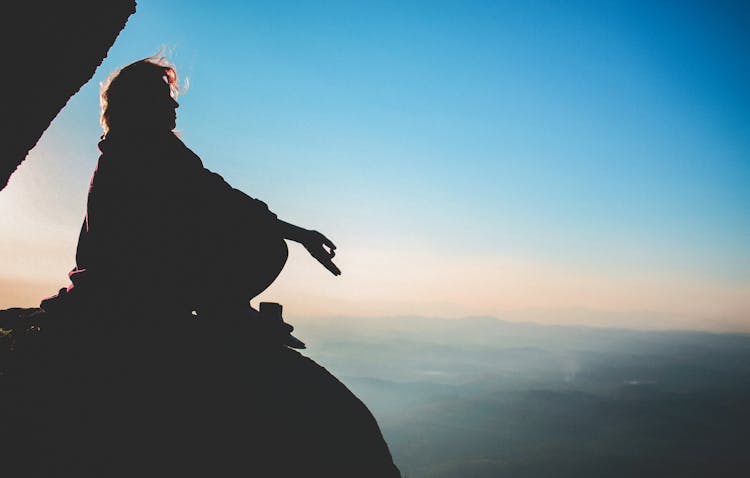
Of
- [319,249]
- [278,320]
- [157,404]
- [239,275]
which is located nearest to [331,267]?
[319,249]

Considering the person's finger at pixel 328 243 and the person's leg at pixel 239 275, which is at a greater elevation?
the person's finger at pixel 328 243

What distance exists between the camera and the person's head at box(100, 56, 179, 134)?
13.5 feet

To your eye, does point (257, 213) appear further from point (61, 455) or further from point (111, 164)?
point (61, 455)

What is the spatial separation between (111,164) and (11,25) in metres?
1.67

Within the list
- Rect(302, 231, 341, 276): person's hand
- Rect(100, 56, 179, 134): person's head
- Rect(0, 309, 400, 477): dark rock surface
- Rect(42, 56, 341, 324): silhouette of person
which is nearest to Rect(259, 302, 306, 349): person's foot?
Rect(0, 309, 400, 477): dark rock surface

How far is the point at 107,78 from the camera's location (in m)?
4.20

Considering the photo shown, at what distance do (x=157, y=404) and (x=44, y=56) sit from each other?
3294mm

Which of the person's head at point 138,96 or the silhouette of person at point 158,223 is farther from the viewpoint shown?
the person's head at point 138,96

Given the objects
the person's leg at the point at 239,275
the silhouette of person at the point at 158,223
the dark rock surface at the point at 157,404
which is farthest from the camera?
the person's leg at the point at 239,275

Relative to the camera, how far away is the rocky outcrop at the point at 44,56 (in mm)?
2658

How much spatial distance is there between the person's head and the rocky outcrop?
0.68 m

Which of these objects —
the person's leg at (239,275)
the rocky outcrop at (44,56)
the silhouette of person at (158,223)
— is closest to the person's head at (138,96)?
the silhouette of person at (158,223)

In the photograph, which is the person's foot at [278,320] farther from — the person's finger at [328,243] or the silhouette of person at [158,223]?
the person's finger at [328,243]

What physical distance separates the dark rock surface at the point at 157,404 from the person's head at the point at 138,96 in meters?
2.15
